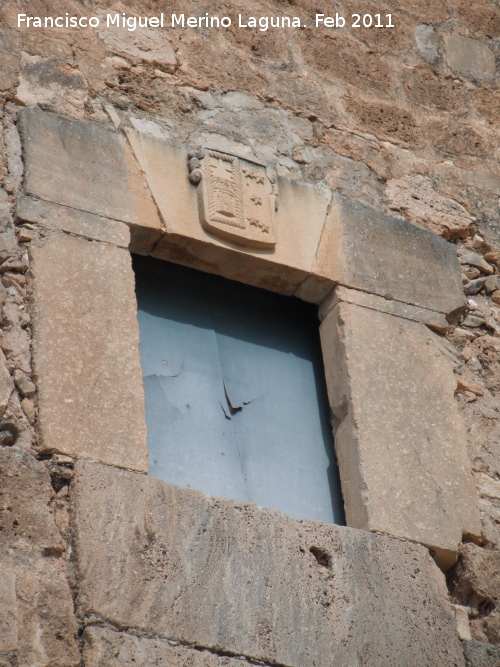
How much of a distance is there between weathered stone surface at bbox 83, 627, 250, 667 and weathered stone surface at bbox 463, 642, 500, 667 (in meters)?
0.80

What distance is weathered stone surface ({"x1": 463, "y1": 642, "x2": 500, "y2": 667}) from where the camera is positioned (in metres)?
3.34

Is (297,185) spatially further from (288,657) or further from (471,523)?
(288,657)

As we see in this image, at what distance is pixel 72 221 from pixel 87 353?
453mm

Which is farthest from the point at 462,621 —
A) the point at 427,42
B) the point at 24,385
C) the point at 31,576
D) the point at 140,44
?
the point at 427,42

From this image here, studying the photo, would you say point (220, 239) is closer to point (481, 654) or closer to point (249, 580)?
point (249, 580)

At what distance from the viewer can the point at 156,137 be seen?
3.85 m

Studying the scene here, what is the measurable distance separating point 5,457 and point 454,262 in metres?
1.98

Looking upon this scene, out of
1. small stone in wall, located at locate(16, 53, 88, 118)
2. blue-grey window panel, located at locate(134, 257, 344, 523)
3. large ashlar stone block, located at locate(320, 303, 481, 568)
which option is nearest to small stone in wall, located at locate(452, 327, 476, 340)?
large ashlar stone block, located at locate(320, 303, 481, 568)

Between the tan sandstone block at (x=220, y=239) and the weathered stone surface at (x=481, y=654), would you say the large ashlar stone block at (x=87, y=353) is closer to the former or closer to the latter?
the tan sandstone block at (x=220, y=239)

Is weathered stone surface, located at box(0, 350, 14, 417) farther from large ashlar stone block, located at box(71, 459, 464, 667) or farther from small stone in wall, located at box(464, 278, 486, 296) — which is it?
small stone in wall, located at box(464, 278, 486, 296)

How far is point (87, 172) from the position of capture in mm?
3629

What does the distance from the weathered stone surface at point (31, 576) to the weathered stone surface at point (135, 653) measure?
41 millimetres

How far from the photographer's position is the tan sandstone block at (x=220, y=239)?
3727mm

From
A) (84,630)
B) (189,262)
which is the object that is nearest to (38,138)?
(189,262)
